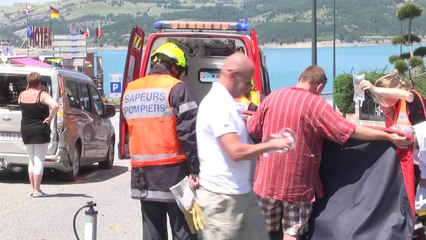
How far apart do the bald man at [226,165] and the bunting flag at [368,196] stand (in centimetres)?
77

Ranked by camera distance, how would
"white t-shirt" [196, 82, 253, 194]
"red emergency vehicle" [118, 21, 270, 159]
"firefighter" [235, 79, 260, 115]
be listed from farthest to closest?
"red emergency vehicle" [118, 21, 270, 159]
"firefighter" [235, 79, 260, 115]
"white t-shirt" [196, 82, 253, 194]

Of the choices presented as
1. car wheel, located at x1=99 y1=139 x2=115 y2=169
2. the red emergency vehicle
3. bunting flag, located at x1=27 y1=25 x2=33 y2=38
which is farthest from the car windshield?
bunting flag, located at x1=27 y1=25 x2=33 y2=38

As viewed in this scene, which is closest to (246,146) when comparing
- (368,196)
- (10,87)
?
(368,196)

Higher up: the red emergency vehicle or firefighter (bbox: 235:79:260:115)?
the red emergency vehicle

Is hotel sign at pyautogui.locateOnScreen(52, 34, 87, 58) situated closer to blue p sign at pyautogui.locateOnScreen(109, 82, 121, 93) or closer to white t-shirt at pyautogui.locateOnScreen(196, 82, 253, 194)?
blue p sign at pyautogui.locateOnScreen(109, 82, 121, 93)

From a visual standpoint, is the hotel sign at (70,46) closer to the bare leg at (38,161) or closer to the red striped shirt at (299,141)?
the bare leg at (38,161)

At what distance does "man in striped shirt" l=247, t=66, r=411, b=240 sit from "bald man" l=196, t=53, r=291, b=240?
0.59 m

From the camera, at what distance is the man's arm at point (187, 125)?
530cm

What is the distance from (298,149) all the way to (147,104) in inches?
48.0

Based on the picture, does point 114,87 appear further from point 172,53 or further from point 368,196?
point 368,196

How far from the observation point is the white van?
38.0 ft

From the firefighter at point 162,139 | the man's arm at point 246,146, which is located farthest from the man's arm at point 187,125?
the man's arm at point 246,146

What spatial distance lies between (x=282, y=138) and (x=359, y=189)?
1.09 meters

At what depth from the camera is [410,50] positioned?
114 feet
